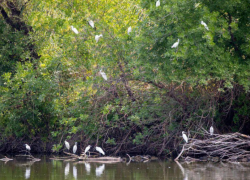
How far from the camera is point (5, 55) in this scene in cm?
1588

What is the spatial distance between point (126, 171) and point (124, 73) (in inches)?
150

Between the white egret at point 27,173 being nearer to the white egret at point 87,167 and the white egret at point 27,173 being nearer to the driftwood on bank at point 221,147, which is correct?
the white egret at point 87,167

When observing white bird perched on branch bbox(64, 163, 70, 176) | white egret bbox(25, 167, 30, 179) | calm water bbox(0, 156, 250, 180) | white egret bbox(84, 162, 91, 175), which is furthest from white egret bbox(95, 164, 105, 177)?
white egret bbox(25, 167, 30, 179)

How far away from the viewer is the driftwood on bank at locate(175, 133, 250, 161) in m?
11.4

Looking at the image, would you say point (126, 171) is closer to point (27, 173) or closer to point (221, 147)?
point (27, 173)

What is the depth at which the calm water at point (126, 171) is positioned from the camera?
352 inches

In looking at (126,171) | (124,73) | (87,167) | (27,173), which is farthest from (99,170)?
(124,73)

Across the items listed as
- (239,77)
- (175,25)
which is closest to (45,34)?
(175,25)

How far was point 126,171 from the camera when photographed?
10.0 metres

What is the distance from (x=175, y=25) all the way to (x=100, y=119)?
4281 mm

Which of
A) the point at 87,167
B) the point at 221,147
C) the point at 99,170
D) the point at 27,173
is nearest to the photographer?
the point at 27,173

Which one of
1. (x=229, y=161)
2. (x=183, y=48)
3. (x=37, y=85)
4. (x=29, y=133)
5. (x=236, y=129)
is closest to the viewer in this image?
(x=183, y=48)

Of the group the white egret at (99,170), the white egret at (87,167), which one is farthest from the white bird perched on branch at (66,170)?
the white egret at (99,170)

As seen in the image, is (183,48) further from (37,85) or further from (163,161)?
(37,85)
